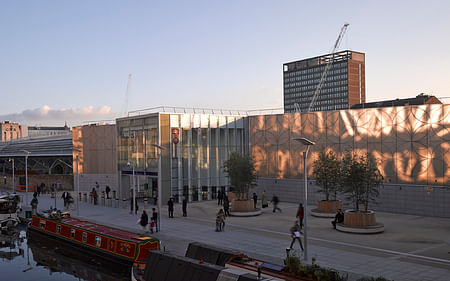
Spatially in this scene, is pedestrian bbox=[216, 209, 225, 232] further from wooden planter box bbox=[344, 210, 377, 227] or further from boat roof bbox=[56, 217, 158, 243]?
wooden planter box bbox=[344, 210, 377, 227]

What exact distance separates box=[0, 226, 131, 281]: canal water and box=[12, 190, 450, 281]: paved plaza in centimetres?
331

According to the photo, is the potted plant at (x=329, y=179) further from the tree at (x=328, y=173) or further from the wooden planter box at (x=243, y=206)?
the wooden planter box at (x=243, y=206)

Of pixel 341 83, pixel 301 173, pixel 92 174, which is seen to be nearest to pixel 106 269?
pixel 301 173

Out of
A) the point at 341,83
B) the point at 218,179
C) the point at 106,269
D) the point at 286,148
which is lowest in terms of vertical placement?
the point at 106,269

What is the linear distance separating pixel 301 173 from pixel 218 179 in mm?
8725

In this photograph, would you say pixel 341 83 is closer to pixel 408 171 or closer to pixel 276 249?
pixel 408 171

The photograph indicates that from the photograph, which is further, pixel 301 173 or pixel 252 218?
pixel 301 173

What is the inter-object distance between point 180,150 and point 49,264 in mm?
19502

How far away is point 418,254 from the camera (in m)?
20.0

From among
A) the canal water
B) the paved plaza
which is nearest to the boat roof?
the canal water

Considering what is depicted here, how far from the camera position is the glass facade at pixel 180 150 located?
39.9m

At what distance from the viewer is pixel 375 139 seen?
35281 mm

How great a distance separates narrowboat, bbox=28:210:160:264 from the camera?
64.7ft

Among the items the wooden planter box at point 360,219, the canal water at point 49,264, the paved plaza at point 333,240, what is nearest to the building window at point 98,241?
the canal water at point 49,264
